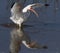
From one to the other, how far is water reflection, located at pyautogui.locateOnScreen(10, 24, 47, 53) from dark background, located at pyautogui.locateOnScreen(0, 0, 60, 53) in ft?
0.30

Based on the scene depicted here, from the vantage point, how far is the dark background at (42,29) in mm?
7570

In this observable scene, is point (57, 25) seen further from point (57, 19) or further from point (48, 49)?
point (48, 49)

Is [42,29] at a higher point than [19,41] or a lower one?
lower

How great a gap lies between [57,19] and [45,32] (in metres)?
1.43

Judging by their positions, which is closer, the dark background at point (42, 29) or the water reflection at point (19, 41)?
the water reflection at point (19, 41)

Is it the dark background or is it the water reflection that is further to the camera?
the dark background

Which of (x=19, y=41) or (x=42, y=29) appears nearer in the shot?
(x=19, y=41)

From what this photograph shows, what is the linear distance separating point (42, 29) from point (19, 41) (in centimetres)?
128

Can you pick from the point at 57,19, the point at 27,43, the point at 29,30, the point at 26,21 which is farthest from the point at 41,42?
the point at 57,19

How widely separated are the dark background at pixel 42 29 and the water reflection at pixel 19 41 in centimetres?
9

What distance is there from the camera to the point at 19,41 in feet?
25.8

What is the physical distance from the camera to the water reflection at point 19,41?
7439mm

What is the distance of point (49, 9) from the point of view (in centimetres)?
1149

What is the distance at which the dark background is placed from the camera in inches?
298
